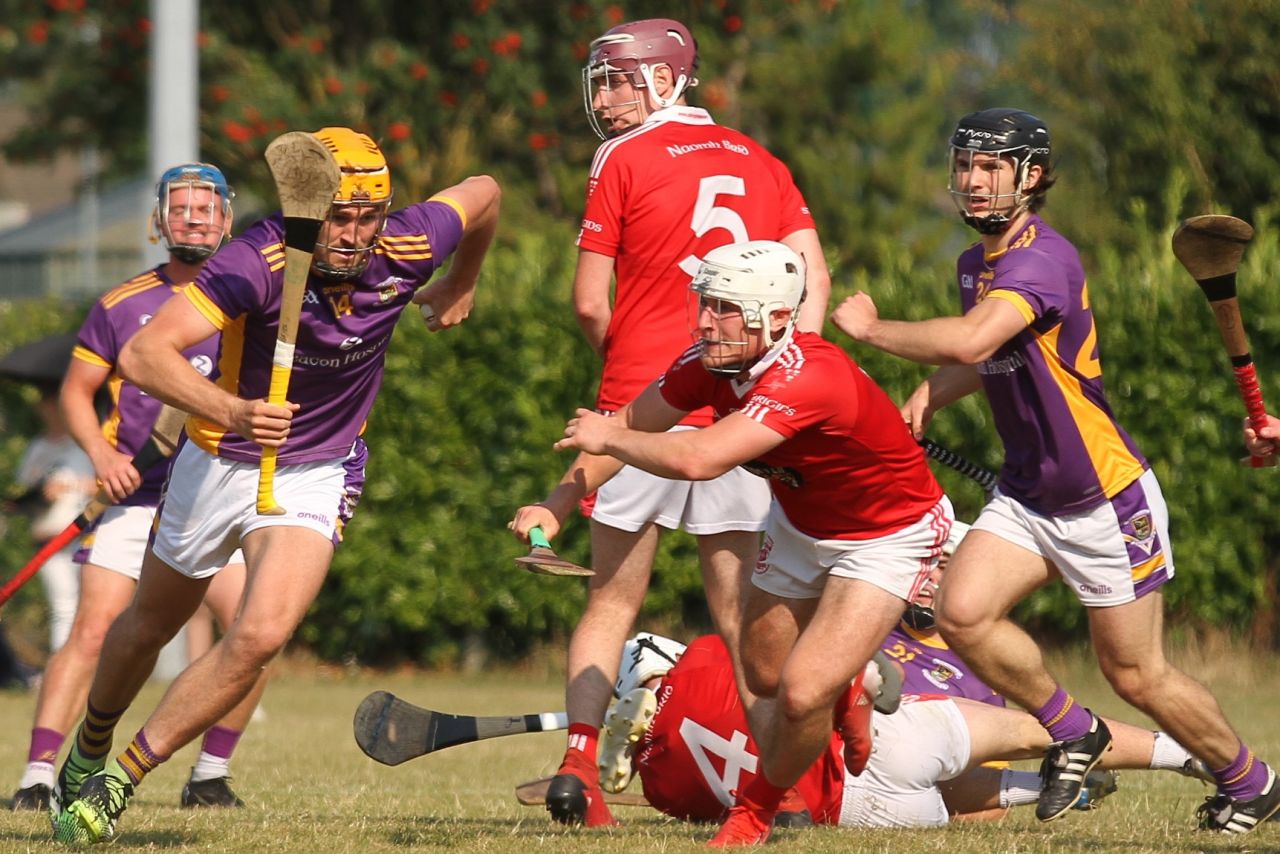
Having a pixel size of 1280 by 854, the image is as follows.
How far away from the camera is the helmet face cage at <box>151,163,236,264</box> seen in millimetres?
6969

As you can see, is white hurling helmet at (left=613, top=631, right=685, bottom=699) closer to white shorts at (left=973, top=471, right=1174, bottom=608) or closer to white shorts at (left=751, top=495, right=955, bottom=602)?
white shorts at (left=751, top=495, right=955, bottom=602)

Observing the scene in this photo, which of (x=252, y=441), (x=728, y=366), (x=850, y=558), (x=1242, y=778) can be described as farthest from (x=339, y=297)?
(x=1242, y=778)

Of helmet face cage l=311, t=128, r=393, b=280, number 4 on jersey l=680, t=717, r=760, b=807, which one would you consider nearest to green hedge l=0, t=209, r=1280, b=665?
number 4 on jersey l=680, t=717, r=760, b=807

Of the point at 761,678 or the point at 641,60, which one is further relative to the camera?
the point at 641,60

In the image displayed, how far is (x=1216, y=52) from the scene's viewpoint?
14953 mm

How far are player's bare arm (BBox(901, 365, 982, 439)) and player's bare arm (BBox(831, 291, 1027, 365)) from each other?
790mm

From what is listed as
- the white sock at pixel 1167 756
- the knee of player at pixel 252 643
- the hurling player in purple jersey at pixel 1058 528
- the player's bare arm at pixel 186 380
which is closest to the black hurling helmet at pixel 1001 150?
the hurling player in purple jersey at pixel 1058 528

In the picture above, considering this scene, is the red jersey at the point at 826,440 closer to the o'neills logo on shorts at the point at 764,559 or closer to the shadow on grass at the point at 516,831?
the o'neills logo on shorts at the point at 764,559

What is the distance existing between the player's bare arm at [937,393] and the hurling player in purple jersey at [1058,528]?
1.04ft

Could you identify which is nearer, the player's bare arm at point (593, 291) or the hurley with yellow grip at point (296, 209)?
the hurley with yellow grip at point (296, 209)

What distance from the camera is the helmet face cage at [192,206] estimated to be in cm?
697

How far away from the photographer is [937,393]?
6453mm

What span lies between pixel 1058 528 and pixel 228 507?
2653mm

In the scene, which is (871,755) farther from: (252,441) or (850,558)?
(252,441)
